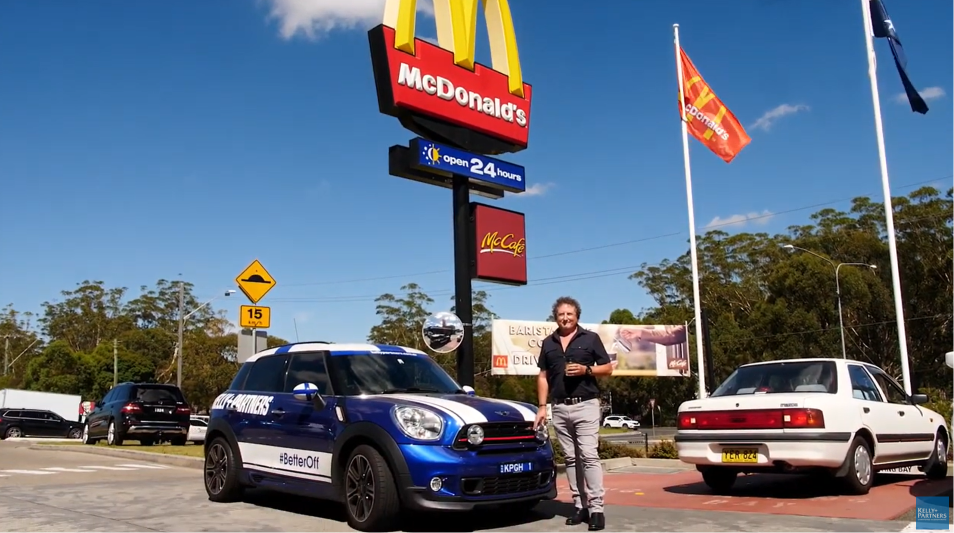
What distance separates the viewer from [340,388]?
23.1 ft

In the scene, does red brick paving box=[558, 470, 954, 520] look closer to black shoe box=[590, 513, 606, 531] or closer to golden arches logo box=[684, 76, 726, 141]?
black shoe box=[590, 513, 606, 531]

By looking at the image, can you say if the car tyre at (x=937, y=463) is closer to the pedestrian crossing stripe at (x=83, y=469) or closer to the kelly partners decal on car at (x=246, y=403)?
the kelly partners decal on car at (x=246, y=403)

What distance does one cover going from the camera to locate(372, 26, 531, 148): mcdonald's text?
41.3ft

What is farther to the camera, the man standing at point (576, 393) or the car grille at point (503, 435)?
the man standing at point (576, 393)

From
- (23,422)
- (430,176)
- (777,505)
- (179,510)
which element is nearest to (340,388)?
(179,510)

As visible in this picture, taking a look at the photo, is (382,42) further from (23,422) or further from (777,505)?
(23,422)

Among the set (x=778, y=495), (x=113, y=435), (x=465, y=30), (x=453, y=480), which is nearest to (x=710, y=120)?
(x=465, y=30)

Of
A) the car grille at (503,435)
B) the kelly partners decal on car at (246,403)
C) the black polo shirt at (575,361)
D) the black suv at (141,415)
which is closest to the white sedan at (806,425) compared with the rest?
the black polo shirt at (575,361)

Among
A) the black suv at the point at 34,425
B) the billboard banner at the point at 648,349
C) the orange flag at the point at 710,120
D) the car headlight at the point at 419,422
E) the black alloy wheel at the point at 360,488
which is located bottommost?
the black suv at the point at 34,425

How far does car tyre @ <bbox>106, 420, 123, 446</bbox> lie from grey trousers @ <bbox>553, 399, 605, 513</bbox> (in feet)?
52.2

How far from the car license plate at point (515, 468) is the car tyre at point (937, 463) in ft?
19.3

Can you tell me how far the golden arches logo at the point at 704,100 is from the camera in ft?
61.7

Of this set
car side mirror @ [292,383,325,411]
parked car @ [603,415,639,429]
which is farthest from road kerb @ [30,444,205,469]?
parked car @ [603,415,639,429]

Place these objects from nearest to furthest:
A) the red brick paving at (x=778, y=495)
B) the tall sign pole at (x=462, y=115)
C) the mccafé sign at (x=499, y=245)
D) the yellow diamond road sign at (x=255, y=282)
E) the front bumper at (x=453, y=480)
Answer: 1. the front bumper at (x=453, y=480)
2. the red brick paving at (x=778, y=495)
3. the tall sign pole at (x=462, y=115)
4. the mccafé sign at (x=499, y=245)
5. the yellow diamond road sign at (x=255, y=282)
